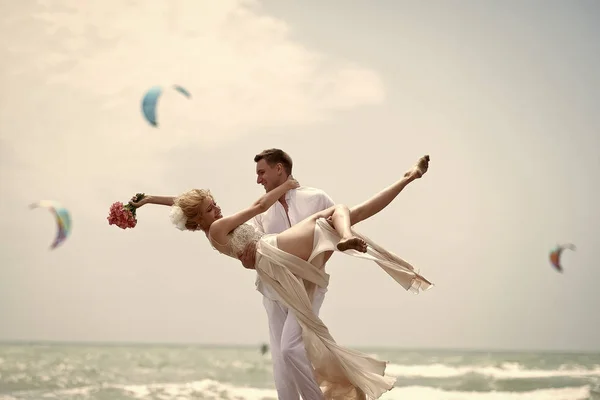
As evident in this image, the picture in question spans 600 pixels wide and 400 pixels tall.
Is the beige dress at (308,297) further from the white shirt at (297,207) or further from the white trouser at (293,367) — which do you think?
the white shirt at (297,207)

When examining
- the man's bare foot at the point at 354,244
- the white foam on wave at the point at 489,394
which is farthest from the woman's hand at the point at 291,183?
the white foam on wave at the point at 489,394

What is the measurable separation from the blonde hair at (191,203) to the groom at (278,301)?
38cm

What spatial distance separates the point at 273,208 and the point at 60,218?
8147 mm

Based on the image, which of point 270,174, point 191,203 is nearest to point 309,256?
point 270,174

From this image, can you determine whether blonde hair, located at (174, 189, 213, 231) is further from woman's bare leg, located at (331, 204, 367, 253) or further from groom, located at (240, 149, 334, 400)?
woman's bare leg, located at (331, 204, 367, 253)

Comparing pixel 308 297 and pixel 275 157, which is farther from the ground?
pixel 275 157

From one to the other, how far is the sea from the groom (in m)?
7.99

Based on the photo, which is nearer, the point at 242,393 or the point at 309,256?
the point at 309,256

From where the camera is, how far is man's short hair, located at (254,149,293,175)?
210 inches

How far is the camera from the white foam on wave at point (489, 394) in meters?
14.0

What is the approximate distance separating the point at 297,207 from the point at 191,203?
2.53 feet

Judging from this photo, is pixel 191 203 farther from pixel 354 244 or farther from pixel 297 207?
pixel 354 244

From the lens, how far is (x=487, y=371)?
20.0 metres

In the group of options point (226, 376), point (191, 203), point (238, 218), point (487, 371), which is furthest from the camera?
point (487, 371)
